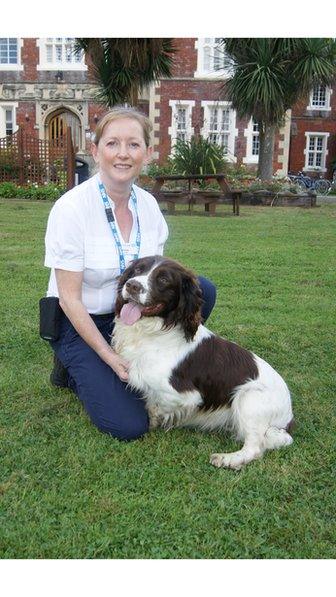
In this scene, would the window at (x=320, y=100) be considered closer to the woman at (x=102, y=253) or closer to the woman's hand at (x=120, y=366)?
the woman at (x=102, y=253)

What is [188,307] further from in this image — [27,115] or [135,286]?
[27,115]

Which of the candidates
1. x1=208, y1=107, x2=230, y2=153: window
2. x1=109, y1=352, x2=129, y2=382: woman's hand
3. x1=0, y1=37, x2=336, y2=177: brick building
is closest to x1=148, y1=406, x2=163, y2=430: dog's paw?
x1=109, y1=352, x2=129, y2=382: woman's hand

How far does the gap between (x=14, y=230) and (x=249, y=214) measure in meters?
5.98

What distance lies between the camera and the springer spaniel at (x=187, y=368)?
2947 millimetres

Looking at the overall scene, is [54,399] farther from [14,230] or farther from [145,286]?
[14,230]

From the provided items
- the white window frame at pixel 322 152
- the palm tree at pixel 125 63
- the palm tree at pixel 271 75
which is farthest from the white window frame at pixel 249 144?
the palm tree at pixel 125 63

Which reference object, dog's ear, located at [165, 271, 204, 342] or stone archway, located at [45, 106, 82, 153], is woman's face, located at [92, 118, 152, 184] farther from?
stone archway, located at [45, 106, 82, 153]

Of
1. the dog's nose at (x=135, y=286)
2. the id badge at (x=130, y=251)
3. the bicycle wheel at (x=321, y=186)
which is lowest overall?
the bicycle wheel at (x=321, y=186)

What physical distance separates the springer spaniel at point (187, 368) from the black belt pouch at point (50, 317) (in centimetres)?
42

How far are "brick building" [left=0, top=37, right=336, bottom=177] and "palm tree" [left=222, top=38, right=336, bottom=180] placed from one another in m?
5.98

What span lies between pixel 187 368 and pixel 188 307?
321 mm

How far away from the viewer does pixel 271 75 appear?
2036cm

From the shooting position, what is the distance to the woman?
10.5 ft

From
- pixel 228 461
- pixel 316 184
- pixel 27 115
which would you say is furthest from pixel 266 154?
pixel 228 461
